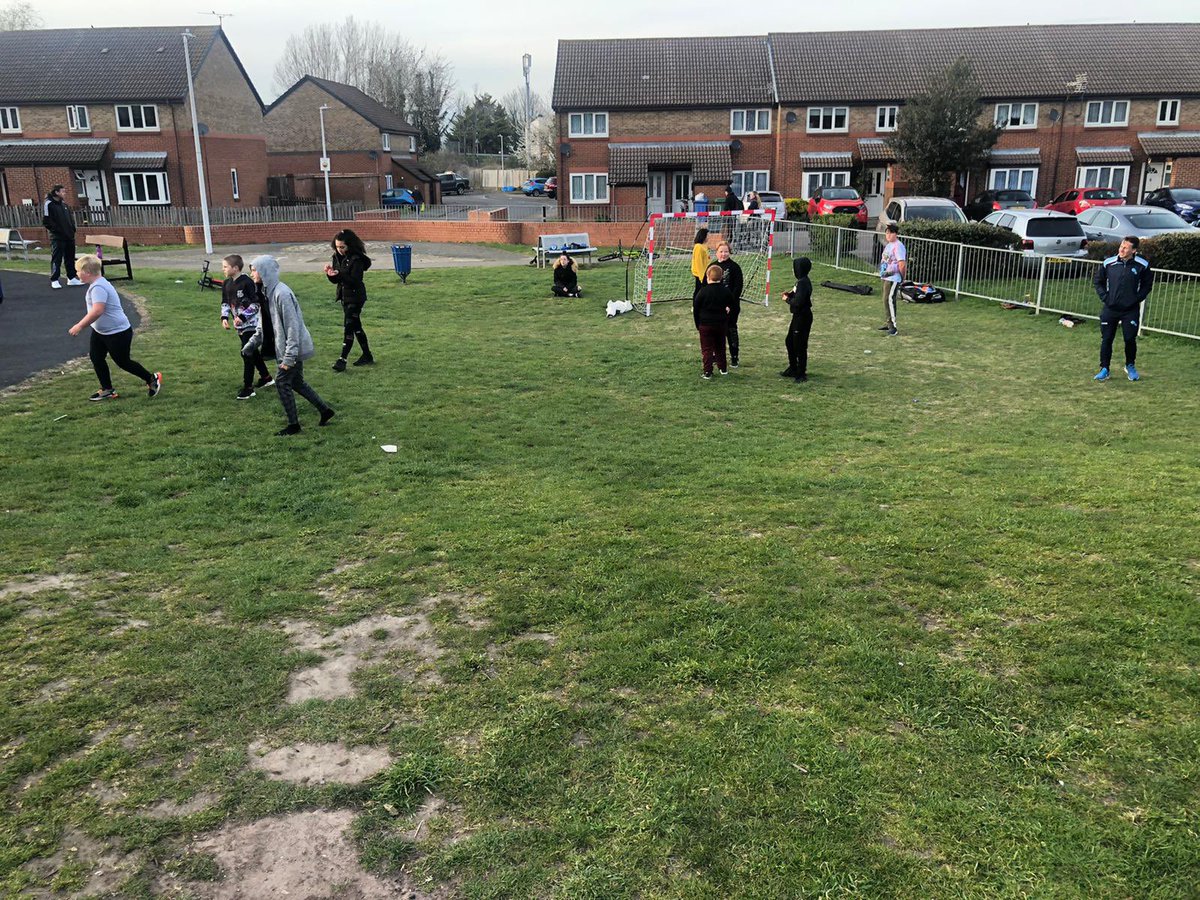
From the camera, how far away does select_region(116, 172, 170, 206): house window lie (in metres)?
46.9

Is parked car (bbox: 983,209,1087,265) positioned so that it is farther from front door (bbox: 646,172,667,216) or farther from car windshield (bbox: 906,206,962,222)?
front door (bbox: 646,172,667,216)

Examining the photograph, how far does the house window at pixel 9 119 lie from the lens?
4644 cm

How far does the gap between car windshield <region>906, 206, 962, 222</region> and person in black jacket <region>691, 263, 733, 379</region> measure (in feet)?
47.7

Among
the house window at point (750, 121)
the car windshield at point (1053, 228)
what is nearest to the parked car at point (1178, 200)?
the car windshield at point (1053, 228)

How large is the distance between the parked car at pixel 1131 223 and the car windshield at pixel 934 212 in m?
3.29

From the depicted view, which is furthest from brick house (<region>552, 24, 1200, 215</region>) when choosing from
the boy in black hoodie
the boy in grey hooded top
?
the boy in grey hooded top

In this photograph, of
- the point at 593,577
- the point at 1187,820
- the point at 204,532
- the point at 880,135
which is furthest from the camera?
the point at 880,135

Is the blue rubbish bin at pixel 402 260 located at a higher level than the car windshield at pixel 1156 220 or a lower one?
lower

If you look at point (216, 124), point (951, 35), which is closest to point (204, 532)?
point (216, 124)

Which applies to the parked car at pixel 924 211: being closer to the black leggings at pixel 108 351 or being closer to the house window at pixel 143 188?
the black leggings at pixel 108 351

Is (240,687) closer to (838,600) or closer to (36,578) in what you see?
(36,578)

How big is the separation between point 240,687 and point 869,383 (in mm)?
10001

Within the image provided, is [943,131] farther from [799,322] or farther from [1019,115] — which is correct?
[799,322]

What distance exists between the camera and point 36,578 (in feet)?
20.8
